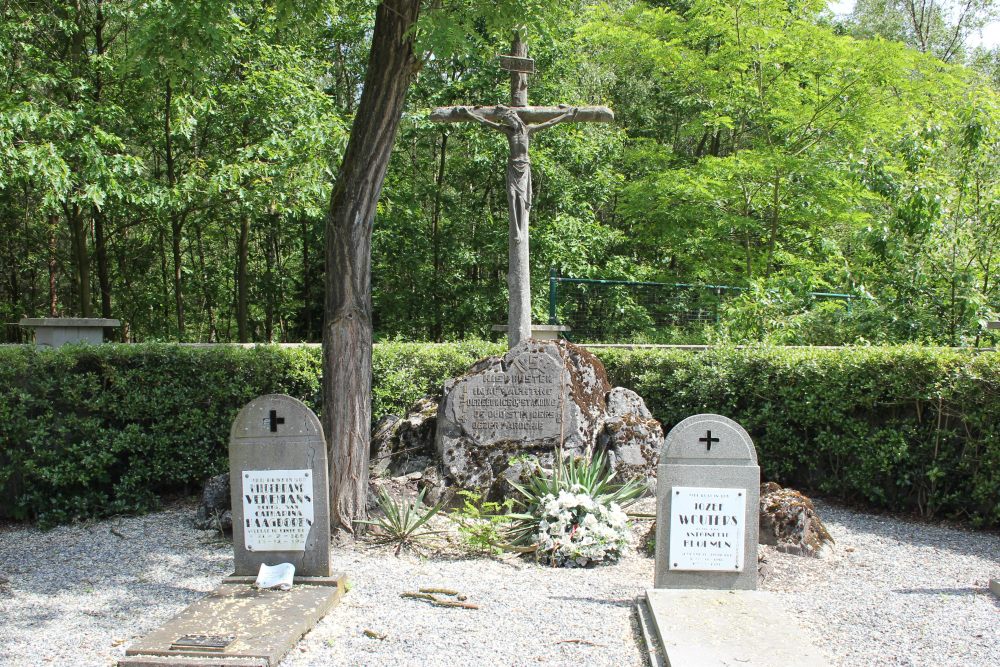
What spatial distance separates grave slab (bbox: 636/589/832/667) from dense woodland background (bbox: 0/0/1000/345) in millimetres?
5098

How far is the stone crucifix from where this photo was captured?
8055mm

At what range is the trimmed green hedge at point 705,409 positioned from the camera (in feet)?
21.8

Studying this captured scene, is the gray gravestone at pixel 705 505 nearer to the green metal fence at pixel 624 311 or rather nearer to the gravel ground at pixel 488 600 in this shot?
the gravel ground at pixel 488 600

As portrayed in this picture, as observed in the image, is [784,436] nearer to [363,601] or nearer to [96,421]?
[363,601]

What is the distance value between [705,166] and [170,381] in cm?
1116

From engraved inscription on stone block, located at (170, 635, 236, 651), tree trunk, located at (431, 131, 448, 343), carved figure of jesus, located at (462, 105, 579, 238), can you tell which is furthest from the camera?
tree trunk, located at (431, 131, 448, 343)

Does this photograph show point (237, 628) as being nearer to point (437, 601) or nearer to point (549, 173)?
point (437, 601)

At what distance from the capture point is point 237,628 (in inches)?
158

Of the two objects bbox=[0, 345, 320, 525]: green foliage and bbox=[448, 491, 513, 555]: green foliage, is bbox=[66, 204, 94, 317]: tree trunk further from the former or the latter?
bbox=[448, 491, 513, 555]: green foliage

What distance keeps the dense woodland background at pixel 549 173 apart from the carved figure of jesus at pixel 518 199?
838 millimetres

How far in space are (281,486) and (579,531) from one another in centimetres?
208

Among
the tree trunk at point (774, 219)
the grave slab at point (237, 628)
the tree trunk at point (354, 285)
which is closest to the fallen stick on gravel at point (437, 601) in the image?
the grave slab at point (237, 628)

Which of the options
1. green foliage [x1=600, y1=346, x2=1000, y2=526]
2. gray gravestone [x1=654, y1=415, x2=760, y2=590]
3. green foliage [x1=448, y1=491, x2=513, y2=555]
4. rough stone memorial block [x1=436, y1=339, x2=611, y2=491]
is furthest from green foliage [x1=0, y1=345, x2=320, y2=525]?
gray gravestone [x1=654, y1=415, x2=760, y2=590]

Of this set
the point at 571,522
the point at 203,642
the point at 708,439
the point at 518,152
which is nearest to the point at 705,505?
the point at 708,439
